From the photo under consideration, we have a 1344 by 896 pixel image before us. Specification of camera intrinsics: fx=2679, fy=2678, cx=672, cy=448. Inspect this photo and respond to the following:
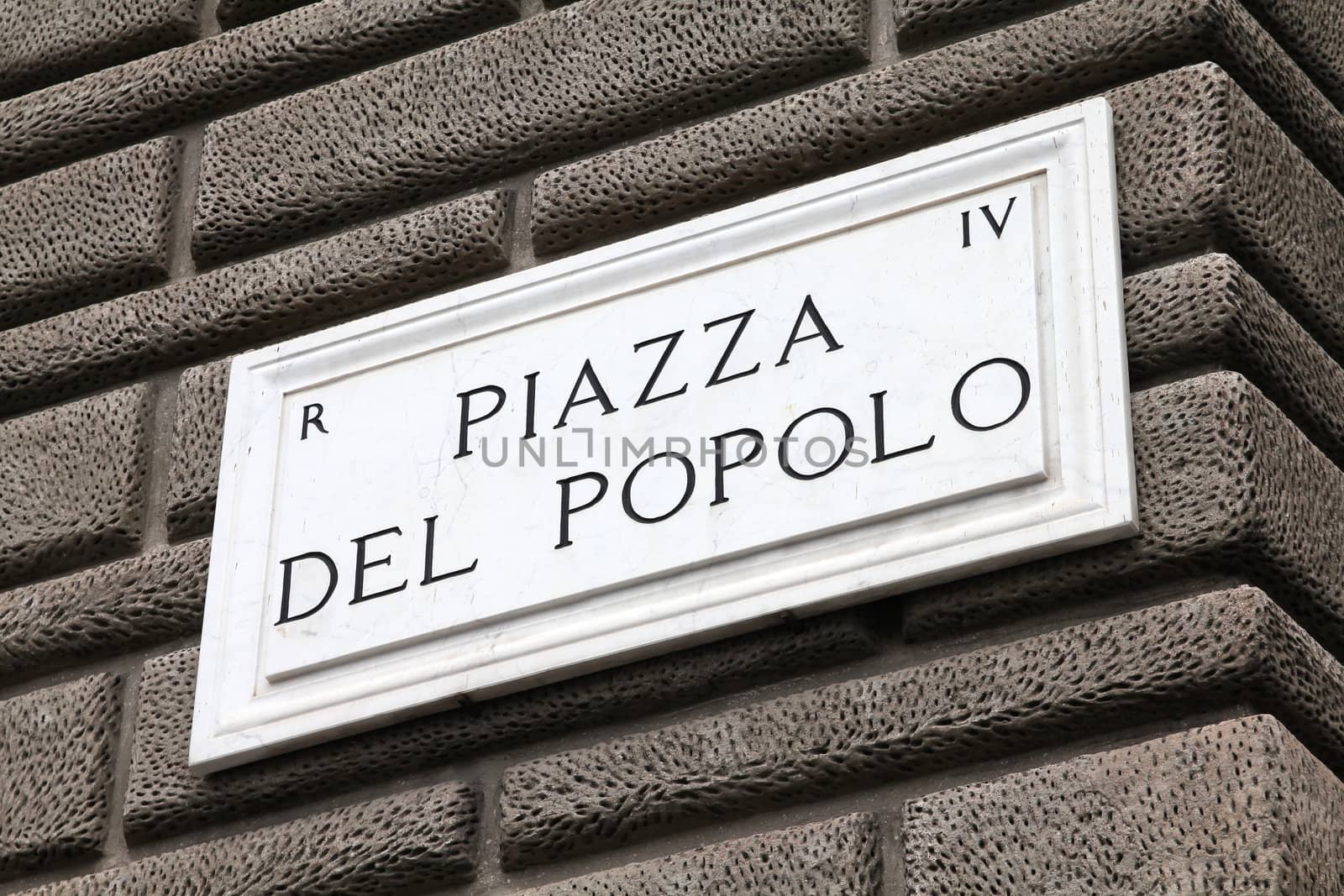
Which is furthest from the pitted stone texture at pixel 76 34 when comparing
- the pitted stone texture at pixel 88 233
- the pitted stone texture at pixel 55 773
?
the pitted stone texture at pixel 55 773

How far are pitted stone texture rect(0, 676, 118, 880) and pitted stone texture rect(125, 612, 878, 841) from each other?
5 cm

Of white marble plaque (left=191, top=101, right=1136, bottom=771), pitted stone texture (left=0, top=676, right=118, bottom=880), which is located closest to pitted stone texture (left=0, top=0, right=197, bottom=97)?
white marble plaque (left=191, top=101, right=1136, bottom=771)

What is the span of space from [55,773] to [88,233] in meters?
0.90

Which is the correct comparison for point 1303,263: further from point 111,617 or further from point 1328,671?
point 111,617

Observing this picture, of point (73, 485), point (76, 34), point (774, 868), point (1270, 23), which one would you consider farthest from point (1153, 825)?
point (76, 34)

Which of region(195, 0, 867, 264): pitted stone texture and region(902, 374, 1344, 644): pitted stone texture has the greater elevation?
region(195, 0, 867, 264): pitted stone texture

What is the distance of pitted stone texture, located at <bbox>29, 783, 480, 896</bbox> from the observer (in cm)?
319

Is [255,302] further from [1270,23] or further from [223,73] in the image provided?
[1270,23]

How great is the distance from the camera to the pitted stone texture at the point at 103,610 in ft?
11.7

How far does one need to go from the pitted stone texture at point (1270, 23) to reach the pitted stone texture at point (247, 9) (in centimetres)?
106

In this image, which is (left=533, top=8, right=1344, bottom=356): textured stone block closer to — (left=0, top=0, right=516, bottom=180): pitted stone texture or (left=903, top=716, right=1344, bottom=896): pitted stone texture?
(left=0, top=0, right=516, bottom=180): pitted stone texture

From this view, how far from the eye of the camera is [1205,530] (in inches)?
115

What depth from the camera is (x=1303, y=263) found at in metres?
3.28

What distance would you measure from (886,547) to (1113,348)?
346 millimetres
